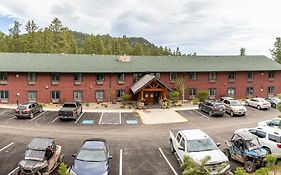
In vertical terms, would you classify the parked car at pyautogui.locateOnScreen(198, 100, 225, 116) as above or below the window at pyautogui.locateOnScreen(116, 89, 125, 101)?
below

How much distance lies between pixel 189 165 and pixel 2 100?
40047 millimetres

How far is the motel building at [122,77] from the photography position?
137ft

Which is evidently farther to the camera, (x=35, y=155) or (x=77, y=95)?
(x=77, y=95)

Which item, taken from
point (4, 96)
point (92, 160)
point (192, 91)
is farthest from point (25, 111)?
point (192, 91)

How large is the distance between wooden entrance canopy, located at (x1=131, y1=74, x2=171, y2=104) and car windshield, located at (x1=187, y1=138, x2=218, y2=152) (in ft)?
71.9

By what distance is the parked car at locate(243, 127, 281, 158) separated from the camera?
61.7 feet

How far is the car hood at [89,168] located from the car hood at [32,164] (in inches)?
70.5

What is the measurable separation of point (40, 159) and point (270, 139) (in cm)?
1509

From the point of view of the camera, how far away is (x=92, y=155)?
1628 centimetres

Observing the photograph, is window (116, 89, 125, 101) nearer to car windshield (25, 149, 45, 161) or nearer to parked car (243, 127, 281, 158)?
parked car (243, 127, 281, 158)

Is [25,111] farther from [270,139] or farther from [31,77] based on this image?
[270,139]

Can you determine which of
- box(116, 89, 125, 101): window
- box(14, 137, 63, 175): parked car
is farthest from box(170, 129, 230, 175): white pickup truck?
box(116, 89, 125, 101): window

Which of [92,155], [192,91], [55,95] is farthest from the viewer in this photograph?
[192,91]

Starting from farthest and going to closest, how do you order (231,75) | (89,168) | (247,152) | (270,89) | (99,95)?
(270,89)
(231,75)
(99,95)
(247,152)
(89,168)
